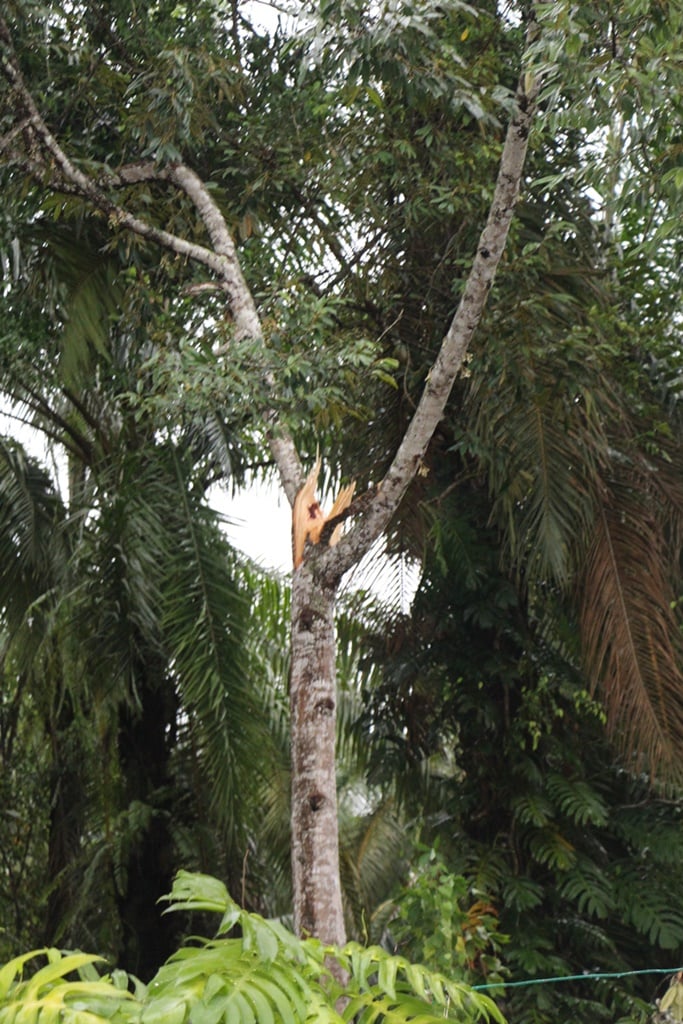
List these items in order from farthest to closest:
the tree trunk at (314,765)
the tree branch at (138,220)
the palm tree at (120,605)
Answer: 1. the palm tree at (120,605)
2. the tree branch at (138,220)
3. the tree trunk at (314,765)

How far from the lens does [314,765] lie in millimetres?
4168

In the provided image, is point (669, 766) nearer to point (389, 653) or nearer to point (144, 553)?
point (389, 653)

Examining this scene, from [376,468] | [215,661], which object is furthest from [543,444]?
[215,661]

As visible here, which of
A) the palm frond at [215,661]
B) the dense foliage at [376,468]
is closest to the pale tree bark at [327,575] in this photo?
the dense foliage at [376,468]

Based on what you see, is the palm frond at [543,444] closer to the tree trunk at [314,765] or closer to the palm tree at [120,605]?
the palm tree at [120,605]

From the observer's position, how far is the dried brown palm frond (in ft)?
17.9

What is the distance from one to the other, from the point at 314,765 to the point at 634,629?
217 centimetres

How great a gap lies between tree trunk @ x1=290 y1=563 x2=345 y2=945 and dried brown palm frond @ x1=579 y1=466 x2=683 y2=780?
184 cm

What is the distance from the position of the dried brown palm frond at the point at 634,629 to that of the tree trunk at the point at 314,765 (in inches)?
72.3

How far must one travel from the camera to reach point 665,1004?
3.88 metres

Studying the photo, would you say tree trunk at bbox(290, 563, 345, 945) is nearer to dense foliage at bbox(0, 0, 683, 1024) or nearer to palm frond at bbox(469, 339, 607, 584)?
dense foliage at bbox(0, 0, 683, 1024)

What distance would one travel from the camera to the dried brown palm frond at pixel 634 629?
546 centimetres

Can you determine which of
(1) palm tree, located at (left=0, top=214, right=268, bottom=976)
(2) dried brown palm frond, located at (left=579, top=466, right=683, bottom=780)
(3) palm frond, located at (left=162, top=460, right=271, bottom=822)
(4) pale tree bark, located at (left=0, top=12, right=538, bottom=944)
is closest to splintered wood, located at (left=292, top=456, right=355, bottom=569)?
(4) pale tree bark, located at (left=0, top=12, right=538, bottom=944)

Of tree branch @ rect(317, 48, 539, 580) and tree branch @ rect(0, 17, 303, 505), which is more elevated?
tree branch @ rect(0, 17, 303, 505)
